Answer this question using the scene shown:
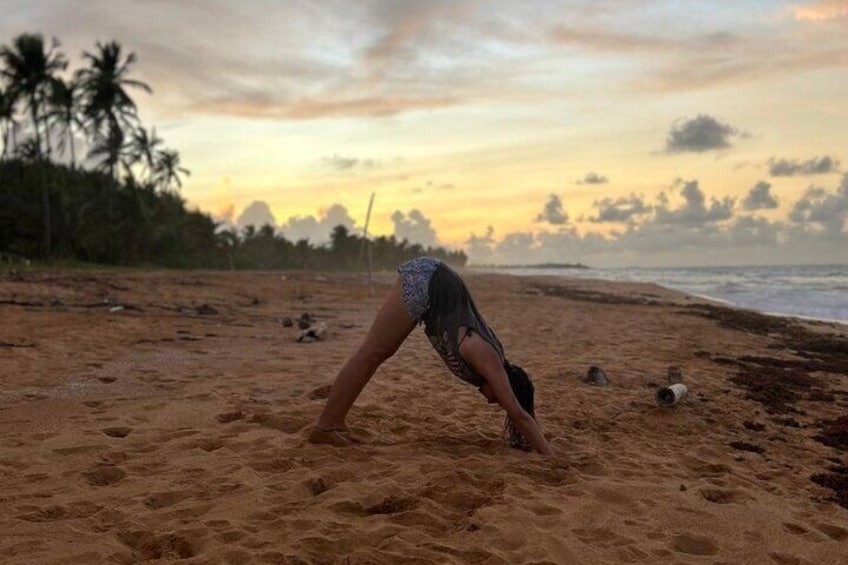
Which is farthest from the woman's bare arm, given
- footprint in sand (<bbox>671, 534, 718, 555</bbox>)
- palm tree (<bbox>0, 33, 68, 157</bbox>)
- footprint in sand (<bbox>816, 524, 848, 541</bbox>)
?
palm tree (<bbox>0, 33, 68, 157</bbox>)

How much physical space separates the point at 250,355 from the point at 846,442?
6.08 m

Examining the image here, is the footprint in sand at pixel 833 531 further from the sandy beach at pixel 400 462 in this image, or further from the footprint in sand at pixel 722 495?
the footprint in sand at pixel 722 495

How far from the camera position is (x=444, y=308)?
395 cm

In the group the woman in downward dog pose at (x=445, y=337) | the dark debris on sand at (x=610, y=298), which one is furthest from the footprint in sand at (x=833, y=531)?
the dark debris on sand at (x=610, y=298)

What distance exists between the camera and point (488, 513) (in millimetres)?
3121

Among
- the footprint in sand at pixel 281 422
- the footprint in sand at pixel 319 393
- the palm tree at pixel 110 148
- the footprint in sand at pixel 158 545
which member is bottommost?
the footprint in sand at pixel 158 545

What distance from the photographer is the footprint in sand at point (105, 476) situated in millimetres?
3482

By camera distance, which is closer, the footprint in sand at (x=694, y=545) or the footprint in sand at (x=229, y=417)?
the footprint in sand at (x=694, y=545)

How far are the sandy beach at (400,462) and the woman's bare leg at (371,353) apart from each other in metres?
0.23

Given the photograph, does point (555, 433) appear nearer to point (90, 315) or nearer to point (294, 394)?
point (294, 394)

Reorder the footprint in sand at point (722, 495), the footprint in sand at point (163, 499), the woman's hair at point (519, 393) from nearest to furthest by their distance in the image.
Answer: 1. the footprint in sand at point (163, 499)
2. the footprint in sand at point (722, 495)
3. the woman's hair at point (519, 393)

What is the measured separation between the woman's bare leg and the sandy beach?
23 cm

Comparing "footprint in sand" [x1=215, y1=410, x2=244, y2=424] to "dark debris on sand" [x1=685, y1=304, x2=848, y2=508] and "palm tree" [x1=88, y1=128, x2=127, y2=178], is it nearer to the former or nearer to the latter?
"dark debris on sand" [x1=685, y1=304, x2=848, y2=508]

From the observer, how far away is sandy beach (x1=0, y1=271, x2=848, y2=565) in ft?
9.32
